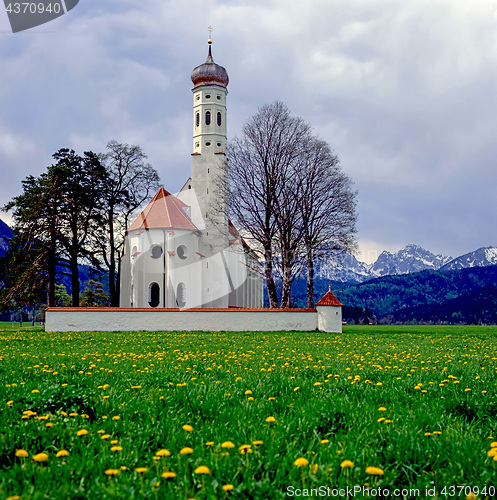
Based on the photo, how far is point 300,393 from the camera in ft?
18.1

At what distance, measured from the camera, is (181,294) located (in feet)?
148

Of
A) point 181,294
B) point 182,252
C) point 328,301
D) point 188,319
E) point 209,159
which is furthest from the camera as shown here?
point 209,159

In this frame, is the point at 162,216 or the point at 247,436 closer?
the point at 247,436

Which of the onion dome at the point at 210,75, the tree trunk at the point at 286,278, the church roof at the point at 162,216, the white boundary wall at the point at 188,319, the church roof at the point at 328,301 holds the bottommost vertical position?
the white boundary wall at the point at 188,319

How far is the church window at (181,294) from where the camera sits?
4475cm

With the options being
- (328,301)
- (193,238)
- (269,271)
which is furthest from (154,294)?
(328,301)

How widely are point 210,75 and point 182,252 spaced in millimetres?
20392

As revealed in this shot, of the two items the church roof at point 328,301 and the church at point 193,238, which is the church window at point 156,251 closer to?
the church at point 193,238

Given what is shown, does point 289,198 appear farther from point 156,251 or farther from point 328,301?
point 156,251

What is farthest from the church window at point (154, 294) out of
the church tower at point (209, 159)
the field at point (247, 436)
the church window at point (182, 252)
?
the field at point (247, 436)

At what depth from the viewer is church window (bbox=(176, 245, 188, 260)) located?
45219mm

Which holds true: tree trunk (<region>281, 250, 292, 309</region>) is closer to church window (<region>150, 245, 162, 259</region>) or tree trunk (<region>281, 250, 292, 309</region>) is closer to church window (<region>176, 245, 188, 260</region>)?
church window (<region>176, 245, 188, 260</region>)

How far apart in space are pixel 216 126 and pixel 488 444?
165ft

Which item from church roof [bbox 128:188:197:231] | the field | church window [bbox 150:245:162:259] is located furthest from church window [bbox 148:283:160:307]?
the field
